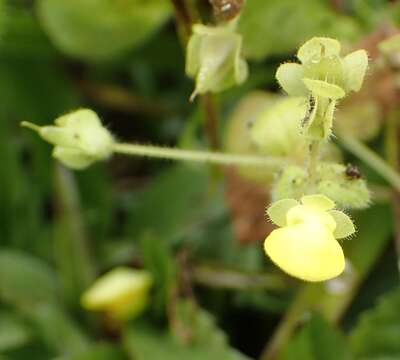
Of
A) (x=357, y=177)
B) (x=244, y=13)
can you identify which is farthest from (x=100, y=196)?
(x=357, y=177)

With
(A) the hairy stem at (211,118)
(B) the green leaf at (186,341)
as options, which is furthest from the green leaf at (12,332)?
(A) the hairy stem at (211,118)

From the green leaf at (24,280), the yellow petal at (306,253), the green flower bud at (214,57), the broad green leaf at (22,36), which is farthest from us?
the broad green leaf at (22,36)

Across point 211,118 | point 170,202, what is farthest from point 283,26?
point 170,202

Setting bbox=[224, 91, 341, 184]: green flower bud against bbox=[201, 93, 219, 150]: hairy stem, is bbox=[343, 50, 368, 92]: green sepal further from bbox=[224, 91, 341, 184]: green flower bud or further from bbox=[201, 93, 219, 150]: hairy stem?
bbox=[201, 93, 219, 150]: hairy stem

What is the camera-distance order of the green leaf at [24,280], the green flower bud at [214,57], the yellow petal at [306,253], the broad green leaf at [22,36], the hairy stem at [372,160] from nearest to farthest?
the yellow petal at [306,253], the green flower bud at [214,57], the hairy stem at [372,160], the green leaf at [24,280], the broad green leaf at [22,36]

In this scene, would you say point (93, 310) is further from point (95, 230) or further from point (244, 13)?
point (244, 13)

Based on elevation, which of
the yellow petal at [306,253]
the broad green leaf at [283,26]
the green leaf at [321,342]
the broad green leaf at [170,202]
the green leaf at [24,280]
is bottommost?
the yellow petal at [306,253]

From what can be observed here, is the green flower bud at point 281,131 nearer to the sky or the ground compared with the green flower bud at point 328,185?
nearer to the sky

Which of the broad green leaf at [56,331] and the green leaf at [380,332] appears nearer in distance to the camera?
the green leaf at [380,332]

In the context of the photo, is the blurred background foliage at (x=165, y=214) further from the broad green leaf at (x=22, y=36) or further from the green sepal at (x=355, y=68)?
the green sepal at (x=355, y=68)
